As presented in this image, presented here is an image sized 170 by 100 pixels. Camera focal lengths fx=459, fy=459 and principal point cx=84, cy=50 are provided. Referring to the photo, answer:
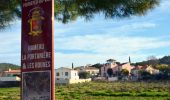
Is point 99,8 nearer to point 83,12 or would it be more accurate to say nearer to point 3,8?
point 83,12

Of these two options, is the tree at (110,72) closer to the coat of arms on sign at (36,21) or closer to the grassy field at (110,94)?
the grassy field at (110,94)

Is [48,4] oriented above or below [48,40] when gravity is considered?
above

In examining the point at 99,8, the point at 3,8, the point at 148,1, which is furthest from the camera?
the point at 3,8

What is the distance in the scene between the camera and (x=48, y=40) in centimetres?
486

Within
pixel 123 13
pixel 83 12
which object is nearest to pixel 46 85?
pixel 123 13

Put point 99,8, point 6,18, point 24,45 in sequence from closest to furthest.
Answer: point 24,45, point 99,8, point 6,18

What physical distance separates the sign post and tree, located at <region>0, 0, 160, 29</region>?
157 centimetres

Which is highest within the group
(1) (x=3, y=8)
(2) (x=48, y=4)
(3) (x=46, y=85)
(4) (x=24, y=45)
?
(1) (x=3, y=8)

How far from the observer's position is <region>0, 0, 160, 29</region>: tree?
633cm

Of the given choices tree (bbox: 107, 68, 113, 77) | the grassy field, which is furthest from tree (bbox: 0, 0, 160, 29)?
tree (bbox: 107, 68, 113, 77)

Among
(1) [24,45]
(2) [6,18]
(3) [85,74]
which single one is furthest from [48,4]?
(3) [85,74]

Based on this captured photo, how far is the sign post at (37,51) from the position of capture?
4.81 meters

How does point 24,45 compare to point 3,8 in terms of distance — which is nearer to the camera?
point 24,45

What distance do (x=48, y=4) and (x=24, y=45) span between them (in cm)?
58
